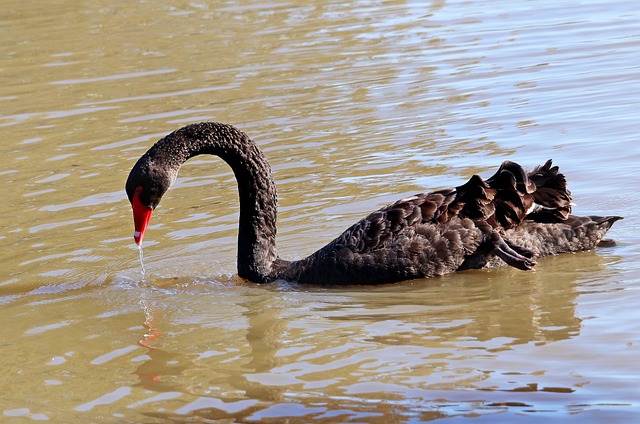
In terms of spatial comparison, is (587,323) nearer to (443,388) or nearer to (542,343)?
(542,343)

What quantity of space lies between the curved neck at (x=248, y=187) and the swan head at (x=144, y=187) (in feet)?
0.86

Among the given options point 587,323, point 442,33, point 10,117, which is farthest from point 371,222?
point 442,33

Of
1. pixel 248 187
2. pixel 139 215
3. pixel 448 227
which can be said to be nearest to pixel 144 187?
pixel 139 215

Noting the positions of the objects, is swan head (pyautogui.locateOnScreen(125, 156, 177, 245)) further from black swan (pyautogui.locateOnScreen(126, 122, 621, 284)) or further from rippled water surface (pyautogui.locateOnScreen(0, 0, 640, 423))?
rippled water surface (pyautogui.locateOnScreen(0, 0, 640, 423))

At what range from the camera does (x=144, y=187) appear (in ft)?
21.9

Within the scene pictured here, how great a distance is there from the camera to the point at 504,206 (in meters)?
6.60

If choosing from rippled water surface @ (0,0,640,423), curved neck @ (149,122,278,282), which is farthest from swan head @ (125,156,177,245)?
rippled water surface @ (0,0,640,423)

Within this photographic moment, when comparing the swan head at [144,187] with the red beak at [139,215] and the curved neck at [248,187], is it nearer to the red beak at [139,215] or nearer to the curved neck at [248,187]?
the red beak at [139,215]

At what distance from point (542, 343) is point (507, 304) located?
0.71 meters

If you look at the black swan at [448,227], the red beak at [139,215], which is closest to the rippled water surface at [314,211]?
the black swan at [448,227]

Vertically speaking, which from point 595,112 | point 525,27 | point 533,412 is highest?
point 525,27

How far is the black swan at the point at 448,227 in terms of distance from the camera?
21.6 feet

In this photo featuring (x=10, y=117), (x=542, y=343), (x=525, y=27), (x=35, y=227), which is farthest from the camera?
(x=525, y=27)

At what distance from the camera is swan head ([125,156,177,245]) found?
6.66 meters
